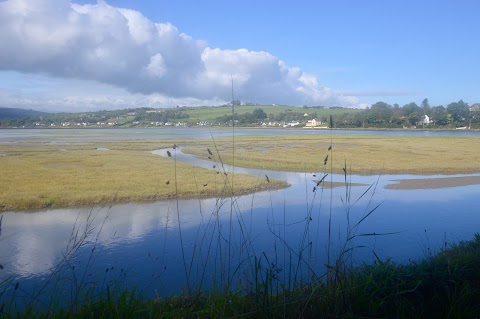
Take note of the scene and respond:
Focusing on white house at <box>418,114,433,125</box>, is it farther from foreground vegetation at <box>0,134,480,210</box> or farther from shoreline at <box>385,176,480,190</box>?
shoreline at <box>385,176,480,190</box>

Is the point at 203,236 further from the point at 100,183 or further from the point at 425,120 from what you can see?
the point at 425,120

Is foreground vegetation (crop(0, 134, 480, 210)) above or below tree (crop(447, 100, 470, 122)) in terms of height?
below

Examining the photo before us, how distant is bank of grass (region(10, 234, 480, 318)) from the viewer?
313cm

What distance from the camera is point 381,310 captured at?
3340 mm

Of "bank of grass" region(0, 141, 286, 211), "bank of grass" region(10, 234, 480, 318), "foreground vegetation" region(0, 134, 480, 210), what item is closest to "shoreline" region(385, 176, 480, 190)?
"foreground vegetation" region(0, 134, 480, 210)

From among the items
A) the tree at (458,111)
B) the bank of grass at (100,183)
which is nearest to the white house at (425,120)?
the tree at (458,111)

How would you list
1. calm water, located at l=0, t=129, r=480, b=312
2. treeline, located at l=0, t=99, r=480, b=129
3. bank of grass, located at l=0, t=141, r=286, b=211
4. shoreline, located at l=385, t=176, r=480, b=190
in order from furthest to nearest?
1. treeline, located at l=0, t=99, r=480, b=129
2. shoreline, located at l=385, t=176, r=480, b=190
3. bank of grass, located at l=0, t=141, r=286, b=211
4. calm water, located at l=0, t=129, r=480, b=312

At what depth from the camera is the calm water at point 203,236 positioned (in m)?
7.31

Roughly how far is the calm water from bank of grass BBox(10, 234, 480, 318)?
207 cm

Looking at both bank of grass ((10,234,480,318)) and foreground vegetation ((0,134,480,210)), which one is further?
foreground vegetation ((0,134,480,210))

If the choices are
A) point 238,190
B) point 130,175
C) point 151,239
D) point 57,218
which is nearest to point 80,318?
point 151,239

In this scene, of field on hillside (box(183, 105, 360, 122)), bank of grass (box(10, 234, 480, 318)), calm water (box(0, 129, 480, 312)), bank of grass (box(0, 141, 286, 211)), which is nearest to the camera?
bank of grass (box(10, 234, 480, 318))

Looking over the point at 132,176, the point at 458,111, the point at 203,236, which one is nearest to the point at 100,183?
the point at 132,176

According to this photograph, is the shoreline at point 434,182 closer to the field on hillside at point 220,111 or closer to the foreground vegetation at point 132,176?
the foreground vegetation at point 132,176
